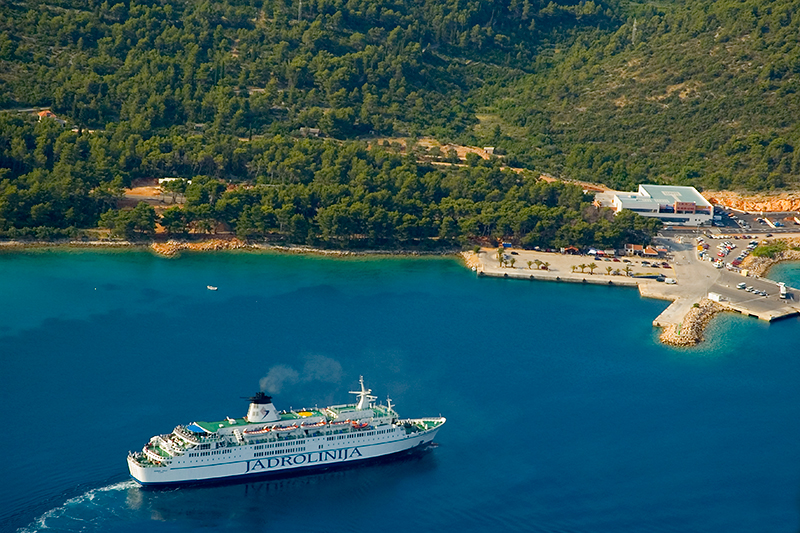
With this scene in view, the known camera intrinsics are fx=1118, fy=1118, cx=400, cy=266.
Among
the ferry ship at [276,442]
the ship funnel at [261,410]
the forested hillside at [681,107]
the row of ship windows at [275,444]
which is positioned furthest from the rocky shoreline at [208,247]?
the row of ship windows at [275,444]

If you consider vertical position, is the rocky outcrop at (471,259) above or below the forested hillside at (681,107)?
below

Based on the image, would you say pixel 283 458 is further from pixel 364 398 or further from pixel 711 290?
pixel 711 290

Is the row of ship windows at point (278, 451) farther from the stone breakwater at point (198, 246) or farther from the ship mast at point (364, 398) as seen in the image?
the stone breakwater at point (198, 246)

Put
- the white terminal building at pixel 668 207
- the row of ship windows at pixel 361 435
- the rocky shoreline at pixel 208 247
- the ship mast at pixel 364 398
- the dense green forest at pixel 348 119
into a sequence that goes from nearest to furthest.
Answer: the row of ship windows at pixel 361 435 → the ship mast at pixel 364 398 → the rocky shoreline at pixel 208 247 → the dense green forest at pixel 348 119 → the white terminal building at pixel 668 207

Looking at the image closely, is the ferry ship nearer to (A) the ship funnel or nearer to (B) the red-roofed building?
(A) the ship funnel

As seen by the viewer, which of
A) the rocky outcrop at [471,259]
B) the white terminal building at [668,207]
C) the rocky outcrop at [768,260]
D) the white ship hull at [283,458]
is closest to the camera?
the white ship hull at [283,458]

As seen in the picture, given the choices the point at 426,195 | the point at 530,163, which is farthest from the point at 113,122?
the point at 530,163

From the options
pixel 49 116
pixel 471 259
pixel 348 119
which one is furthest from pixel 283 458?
pixel 348 119
